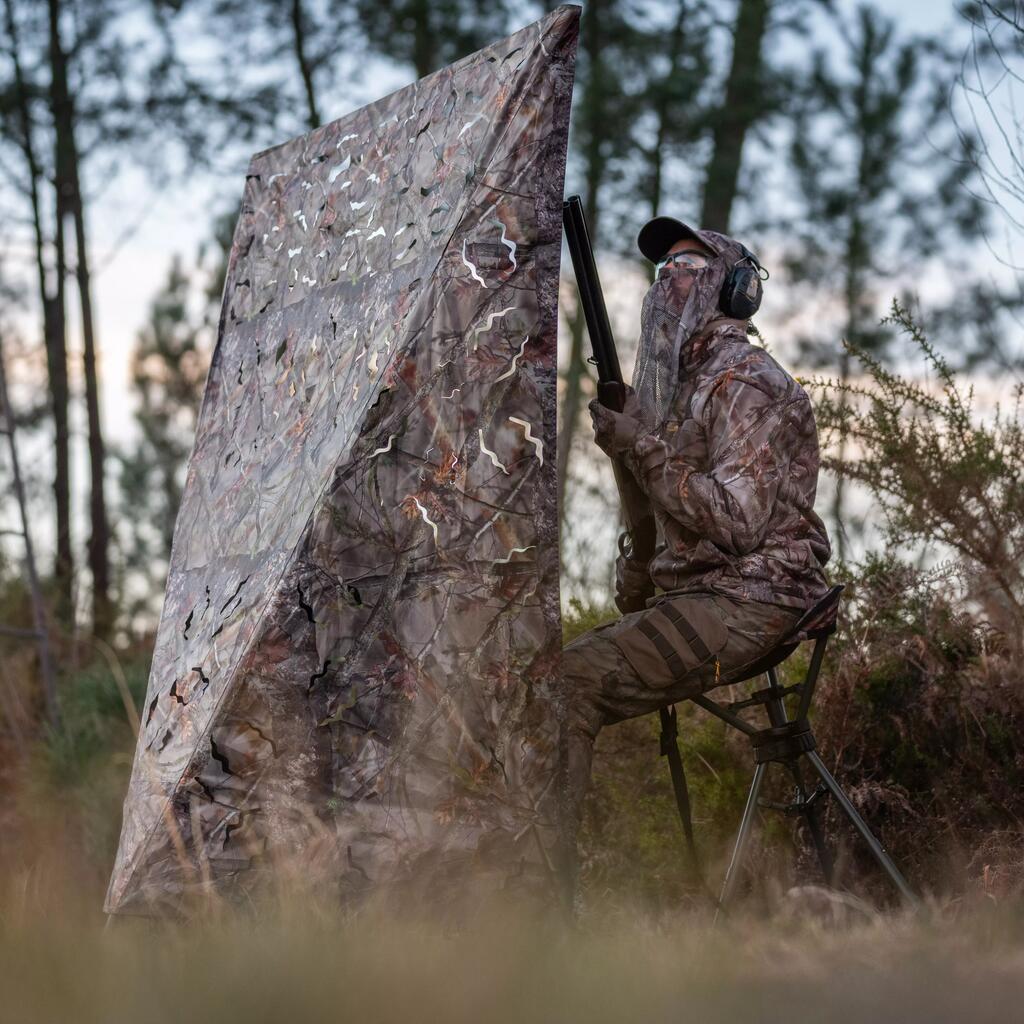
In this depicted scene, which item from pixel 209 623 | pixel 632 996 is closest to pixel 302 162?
pixel 209 623

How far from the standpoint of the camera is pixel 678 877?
5500mm

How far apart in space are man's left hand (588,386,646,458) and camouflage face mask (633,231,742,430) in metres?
0.22

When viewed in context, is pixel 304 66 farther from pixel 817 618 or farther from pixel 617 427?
pixel 817 618

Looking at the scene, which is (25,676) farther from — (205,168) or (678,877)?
(678,877)

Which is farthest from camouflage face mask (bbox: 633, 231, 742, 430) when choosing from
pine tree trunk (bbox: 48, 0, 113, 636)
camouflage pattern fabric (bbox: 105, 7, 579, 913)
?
pine tree trunk (bbox: 48, 0, 113, 636)

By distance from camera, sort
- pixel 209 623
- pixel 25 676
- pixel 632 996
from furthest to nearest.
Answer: pixel 25 676 < pixel 209 623 < pixel 632 996

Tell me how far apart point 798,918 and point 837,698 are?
5.97ft

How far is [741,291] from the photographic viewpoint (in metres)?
4.56

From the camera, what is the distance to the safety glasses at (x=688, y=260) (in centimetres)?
457

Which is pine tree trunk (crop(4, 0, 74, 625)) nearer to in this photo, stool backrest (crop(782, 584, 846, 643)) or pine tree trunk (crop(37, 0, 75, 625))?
pine tree trunk (crop(37, 0, 75, 625))

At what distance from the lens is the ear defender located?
4562 mm

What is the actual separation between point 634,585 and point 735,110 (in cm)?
783

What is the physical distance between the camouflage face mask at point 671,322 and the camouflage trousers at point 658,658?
2.29 ft

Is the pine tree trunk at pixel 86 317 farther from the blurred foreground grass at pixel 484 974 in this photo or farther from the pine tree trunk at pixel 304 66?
the blurred foreground grass at pixel 484 974
